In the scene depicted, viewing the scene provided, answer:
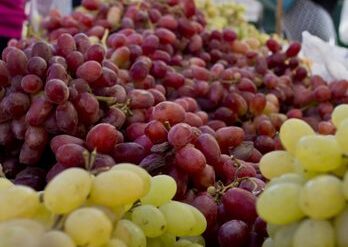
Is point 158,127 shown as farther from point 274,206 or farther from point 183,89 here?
point 183,89

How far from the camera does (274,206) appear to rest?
49 centimetres

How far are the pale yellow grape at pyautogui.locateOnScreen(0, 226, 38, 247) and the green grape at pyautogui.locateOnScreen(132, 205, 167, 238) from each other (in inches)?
5.3

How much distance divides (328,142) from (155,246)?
0.69ft

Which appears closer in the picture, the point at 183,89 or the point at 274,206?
the point at 274,206

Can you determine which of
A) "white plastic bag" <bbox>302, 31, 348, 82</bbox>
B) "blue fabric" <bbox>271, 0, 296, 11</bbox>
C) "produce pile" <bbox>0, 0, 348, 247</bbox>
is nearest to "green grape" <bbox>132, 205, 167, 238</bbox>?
"produce pile" <bbox>0, 0, 348, 247</bbox>

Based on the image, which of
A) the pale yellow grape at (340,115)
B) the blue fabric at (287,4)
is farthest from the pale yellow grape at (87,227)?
the blue fabric at (287,4)

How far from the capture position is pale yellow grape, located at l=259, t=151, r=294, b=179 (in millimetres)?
546

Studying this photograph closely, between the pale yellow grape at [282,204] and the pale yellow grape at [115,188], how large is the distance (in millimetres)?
113

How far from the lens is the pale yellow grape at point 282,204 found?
1.58 feet

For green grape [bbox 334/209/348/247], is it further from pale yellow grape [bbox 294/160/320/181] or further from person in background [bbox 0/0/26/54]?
person in background [bbox 0/0/26/54]

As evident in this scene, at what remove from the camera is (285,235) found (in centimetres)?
50

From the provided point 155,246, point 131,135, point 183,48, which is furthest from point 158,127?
point 183,48

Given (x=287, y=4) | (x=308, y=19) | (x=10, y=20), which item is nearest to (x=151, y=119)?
(x=10, y=20)

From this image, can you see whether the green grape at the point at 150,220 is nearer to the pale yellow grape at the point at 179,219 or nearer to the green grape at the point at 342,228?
the pale yellow grape at the point at 179,219
